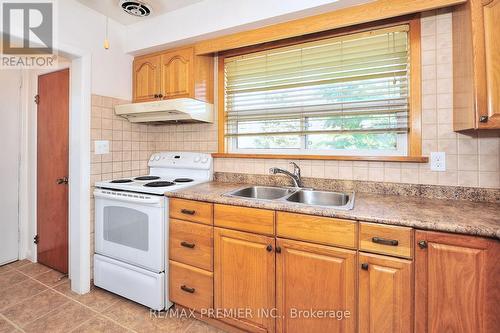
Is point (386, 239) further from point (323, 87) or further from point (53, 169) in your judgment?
point (53, 169)

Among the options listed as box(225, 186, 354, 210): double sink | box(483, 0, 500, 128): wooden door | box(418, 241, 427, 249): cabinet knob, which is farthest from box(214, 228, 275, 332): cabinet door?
box(483, 0, 500, 128): wooden door

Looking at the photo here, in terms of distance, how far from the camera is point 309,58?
195 centimetres

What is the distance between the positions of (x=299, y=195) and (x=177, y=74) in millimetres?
1500

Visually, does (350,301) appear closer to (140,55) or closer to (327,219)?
(327,219)

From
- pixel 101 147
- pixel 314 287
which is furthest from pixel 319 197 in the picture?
pixel 101 147

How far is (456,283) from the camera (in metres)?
1.06

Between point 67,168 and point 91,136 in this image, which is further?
point 67,168

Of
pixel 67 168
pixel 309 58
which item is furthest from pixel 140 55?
pixel 309 58

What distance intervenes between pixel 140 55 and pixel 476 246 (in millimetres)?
2836

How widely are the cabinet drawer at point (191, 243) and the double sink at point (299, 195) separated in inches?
12.3

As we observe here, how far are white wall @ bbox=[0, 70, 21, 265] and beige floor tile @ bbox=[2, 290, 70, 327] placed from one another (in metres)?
0.95

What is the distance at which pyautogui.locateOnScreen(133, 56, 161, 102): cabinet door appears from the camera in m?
2.29

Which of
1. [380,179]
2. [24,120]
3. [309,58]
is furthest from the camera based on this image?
[24,120]

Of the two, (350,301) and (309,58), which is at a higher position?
(309,58)
